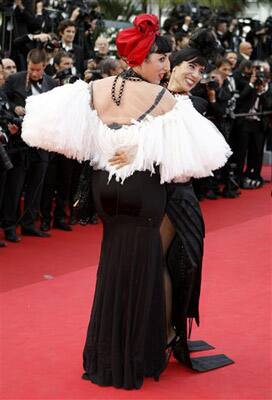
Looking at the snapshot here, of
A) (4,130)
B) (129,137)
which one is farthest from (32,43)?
(129,137)

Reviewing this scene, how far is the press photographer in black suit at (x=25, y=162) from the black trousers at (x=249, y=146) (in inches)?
150

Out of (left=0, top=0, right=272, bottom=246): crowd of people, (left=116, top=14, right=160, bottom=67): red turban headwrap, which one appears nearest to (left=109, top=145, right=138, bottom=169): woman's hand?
(left=116, top=14, right=160, bottom=67): red turban headwrap

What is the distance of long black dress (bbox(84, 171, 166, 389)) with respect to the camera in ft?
14.2

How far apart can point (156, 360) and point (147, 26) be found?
162cm

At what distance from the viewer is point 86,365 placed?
447 cm

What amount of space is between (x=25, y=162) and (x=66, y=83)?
0.81m

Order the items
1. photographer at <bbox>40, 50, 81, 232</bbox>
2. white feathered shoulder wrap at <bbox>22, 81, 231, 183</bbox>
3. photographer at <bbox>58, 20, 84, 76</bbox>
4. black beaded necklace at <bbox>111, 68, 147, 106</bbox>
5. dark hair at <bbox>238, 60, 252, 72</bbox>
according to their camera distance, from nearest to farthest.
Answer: white feathered shoulder wrap at <bbox>22, 81, 231, 183</bbox> → black beaded necklace at <bbox>111, 68, 147, 106</bbox> → photographer at <bbox>40, 50, 81, 232</bbox> → photographer at <bbox>58, 20, 84, 76</bbox> → dark hair at <bbox>238, 60, 252, 72</bbox>

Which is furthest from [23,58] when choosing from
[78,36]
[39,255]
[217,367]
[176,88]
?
[217,367]

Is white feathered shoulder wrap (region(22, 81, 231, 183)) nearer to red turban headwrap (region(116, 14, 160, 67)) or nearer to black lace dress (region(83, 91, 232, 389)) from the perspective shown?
black lace dress (region(83, 91, 232, 389))

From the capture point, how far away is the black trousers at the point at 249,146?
460 inches

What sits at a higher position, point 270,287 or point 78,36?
point 78,36

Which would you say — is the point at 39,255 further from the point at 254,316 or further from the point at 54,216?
the point at 254,316

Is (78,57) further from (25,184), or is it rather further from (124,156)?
(124,156)

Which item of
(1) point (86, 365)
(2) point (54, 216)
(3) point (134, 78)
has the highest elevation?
(3) point (134, 78)
